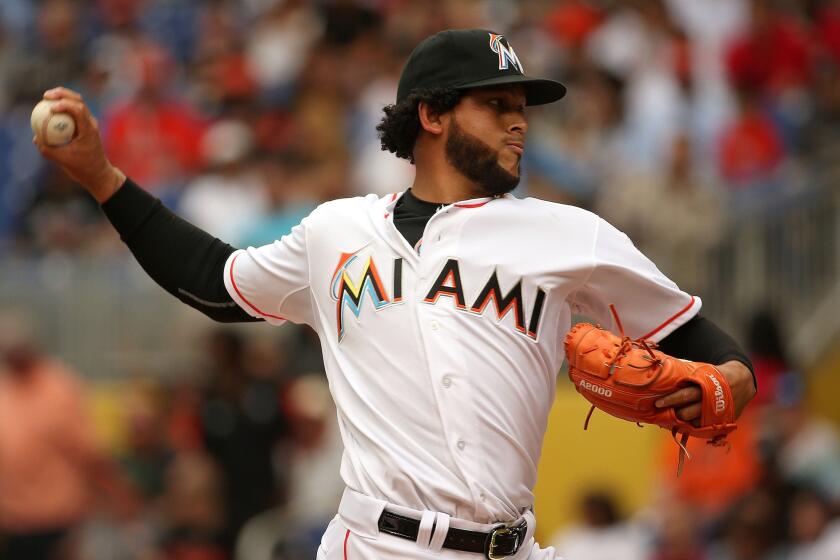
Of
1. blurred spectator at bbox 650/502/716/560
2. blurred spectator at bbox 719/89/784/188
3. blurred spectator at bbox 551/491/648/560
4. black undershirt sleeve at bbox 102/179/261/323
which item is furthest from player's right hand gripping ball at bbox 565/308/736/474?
blurred spectator at bbox 719/89/784/188

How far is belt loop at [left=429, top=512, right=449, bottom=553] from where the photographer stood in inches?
166

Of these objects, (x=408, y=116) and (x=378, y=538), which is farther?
(x=408, y=116)

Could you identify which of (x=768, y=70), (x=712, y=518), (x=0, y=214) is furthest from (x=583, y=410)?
(x=0, y=214)

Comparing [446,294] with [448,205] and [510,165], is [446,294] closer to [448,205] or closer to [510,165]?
[448,205]

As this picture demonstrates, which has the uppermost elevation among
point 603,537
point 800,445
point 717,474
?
point 800,445

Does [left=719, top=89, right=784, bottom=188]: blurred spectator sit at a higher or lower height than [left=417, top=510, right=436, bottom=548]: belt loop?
higher

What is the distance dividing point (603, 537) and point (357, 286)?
15.0 ft

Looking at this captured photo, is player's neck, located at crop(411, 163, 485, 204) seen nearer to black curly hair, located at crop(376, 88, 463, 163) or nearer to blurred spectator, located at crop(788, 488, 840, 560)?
black curly hair, located at crop(376, 88, 463, 163)

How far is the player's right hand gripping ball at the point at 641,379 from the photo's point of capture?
422 centimetres

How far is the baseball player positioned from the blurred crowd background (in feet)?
13.3

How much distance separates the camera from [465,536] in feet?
13.9

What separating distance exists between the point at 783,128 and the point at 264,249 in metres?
6.98

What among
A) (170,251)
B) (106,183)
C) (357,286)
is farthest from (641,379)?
(106,183)

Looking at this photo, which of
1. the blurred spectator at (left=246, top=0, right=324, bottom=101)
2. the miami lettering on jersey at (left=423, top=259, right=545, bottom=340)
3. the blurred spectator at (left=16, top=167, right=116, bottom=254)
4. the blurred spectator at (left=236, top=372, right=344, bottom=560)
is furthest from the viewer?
the blurred spectator at (left=246, top=0, right=324, bottom=101)
